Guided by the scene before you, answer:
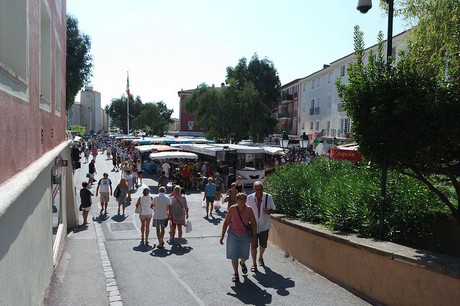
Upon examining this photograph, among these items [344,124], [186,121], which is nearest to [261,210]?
[344,124]

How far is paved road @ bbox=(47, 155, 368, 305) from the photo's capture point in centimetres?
634

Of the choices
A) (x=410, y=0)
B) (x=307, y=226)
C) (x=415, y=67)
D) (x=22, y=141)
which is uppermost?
(x=410, y=0)

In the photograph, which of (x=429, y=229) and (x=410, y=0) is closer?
(x=429, y=229)

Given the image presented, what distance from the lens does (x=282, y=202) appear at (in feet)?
33.3

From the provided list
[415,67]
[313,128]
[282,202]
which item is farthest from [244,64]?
[415,67]

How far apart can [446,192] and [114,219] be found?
10463 mm

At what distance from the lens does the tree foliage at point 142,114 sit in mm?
75188

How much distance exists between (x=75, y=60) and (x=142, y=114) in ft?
145

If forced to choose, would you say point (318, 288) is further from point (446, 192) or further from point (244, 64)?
point (244, 64)

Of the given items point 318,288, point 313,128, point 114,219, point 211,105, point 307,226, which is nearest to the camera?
point 318,288

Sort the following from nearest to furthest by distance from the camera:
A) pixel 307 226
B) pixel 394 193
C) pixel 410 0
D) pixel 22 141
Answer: pixel 22 141, pixel 394 193, pixel 307 226, pixel 410 0

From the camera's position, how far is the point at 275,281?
23.7 ft

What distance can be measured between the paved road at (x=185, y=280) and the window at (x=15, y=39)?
140 inches

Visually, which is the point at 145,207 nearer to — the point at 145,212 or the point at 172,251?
the point at 145,212
